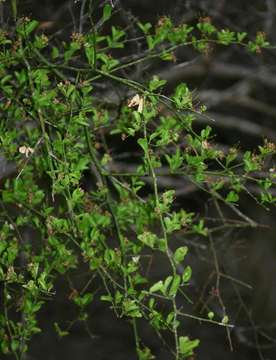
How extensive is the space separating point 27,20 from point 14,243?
0.68 meters

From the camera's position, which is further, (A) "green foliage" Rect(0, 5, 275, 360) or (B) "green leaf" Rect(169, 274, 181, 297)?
(A) "green foliage" Rect(0, 5, 275, 360)

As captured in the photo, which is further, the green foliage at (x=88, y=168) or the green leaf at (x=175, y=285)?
the green foliage at (x=88, y=168)

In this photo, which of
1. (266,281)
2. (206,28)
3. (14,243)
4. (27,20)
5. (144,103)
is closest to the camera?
(144,103)

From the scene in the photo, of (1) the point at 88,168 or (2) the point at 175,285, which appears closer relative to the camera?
(2) the point at 175,285

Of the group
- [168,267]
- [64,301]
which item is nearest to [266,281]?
[168,267]

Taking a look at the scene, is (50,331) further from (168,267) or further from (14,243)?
(14,243)

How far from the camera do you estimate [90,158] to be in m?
2.05

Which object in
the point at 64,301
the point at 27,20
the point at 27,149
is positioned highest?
the point at 27,20

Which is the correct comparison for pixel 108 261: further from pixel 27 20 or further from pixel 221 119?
pixel 221 119

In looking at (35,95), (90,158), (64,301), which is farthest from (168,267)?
(35,95)

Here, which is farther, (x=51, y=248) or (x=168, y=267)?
(x=168, y=267)

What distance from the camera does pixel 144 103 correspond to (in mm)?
1643

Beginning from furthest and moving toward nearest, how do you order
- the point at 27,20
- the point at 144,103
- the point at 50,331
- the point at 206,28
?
the point at 50,331
the point at 206,28
the point at 27,20
the point at 144,103

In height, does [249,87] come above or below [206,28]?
below
